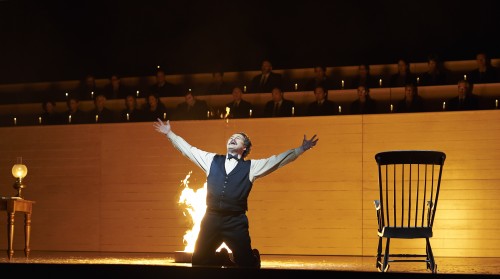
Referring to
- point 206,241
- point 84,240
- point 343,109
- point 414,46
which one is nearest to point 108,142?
point 84,240

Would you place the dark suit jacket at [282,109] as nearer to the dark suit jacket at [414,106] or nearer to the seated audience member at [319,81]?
the seated audience member at [319,81]

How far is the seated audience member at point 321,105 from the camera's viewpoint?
9.77 metres

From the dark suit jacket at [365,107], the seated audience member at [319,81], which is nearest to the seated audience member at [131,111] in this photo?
the seated audience member at [319,81]

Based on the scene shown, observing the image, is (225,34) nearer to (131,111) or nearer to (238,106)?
(131,111)

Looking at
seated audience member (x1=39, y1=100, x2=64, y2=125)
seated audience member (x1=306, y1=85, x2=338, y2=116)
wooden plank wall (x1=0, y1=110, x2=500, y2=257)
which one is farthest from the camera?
seated audience member (x1=39, y1=100, x2=64, y2=125)

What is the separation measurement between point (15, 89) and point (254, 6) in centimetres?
338

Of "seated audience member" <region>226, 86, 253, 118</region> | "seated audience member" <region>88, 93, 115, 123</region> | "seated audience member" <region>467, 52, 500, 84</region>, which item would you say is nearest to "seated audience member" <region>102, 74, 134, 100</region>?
"seated audience member" <region>88, 93, 115, 123</region>

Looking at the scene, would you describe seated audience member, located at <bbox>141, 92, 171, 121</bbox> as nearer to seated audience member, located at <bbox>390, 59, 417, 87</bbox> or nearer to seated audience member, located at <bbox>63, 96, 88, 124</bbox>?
seated audience member, located at <bbox>63, 96, 88, 124</bbox>

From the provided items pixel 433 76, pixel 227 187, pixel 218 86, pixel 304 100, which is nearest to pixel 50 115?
pixel 218 86

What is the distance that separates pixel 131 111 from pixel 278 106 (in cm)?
180

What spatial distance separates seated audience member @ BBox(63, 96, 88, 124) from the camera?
10.6 meters

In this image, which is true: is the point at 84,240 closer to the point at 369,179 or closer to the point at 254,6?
the point at 369,179

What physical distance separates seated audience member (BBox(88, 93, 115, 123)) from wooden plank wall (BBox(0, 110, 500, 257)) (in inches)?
10.7

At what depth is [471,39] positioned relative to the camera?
11102 millimetres
